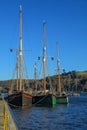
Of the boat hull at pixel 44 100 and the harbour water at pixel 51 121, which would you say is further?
the boat hull at pixel 44 100

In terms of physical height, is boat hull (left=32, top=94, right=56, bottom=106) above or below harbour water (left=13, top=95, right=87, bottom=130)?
above

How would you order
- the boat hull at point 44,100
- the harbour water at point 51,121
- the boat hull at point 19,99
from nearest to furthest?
the harbour water at point 51,121
the boat hull at point 19,99
the boat hull at point 44,100

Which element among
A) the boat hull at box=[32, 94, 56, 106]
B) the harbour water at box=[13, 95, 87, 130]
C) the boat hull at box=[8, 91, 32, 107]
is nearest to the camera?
the harbour water at box=[13, 95, 87, 130]

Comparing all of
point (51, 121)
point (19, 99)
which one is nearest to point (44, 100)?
point (19, 99)

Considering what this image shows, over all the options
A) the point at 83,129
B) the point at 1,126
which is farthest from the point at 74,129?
the point at 1,126

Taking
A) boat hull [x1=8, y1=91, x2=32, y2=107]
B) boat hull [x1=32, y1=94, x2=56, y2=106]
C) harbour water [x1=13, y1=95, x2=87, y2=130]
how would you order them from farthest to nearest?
boat hull [x1=32, y1=94, x2=56, y2=106], boat hull [x1=8, y1=91, x2=32, y2=107], harbour water [x1=13, y1=95, x2=87, y2=130]

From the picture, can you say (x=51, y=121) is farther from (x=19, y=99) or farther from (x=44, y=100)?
(x=44, y=100)

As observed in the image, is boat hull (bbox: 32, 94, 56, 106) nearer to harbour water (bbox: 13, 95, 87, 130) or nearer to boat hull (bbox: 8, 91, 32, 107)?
boat hull (bbox: 8, 91, 32, 107)

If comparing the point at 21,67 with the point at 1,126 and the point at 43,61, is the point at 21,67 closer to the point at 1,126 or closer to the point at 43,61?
the point at 43,61

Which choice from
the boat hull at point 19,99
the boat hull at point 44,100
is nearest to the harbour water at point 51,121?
the boat hull at point 19,99

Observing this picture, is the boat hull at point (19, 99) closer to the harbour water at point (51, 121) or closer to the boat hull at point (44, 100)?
the boat hull at point (44, 100)

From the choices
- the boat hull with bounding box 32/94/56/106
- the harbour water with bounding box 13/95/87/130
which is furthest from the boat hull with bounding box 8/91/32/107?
the harbour water with bounding box 13/95/87/130

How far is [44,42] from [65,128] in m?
54.1

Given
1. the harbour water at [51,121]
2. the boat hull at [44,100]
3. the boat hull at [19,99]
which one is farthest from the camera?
the boat hull at [44,100]
